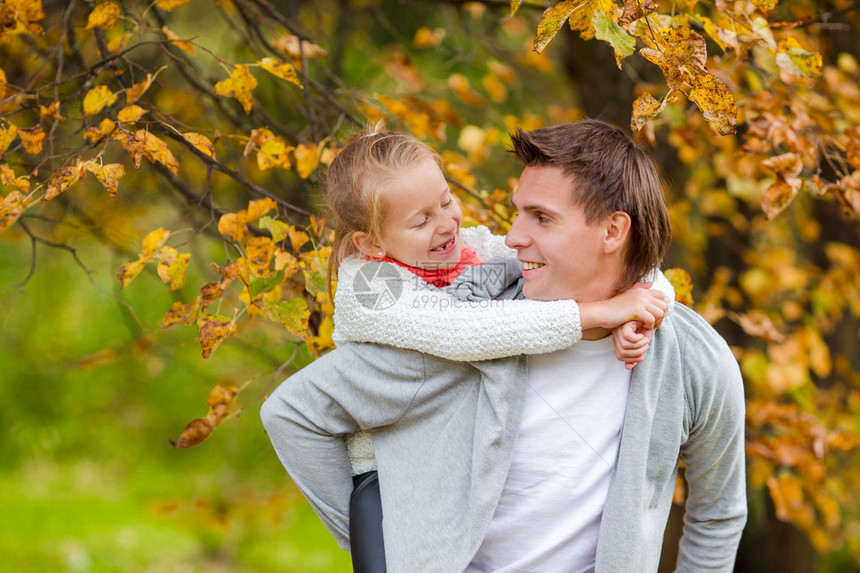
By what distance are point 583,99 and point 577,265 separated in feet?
6.62

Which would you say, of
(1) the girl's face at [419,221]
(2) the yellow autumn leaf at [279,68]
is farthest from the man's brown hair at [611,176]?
(2) the yellow autumn leaf at [279,68]

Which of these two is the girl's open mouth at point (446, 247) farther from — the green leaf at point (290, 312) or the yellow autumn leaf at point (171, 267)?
the yellow autumn leaf at point (171, 267)

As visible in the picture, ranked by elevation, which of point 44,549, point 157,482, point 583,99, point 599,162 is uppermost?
point 599,162

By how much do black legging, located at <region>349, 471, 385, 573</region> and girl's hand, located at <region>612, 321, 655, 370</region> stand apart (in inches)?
23.8

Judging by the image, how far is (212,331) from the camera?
1.79 m

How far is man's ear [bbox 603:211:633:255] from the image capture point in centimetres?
161

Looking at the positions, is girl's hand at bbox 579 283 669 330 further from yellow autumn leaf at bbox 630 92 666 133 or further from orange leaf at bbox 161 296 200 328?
orange leaf at bbox 161 296 200 328

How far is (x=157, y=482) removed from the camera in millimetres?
5176

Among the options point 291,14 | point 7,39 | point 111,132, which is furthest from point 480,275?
point 291,14

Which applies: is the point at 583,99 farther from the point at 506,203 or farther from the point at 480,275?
the point at 480,275

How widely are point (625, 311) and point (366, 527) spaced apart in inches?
28.1

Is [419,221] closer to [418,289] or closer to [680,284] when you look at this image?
[418,289]

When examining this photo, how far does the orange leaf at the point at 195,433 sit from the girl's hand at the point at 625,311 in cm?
106

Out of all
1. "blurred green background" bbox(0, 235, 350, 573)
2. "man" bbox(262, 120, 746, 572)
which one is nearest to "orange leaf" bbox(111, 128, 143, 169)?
"man" bbox(262, 120, 746, 572)
